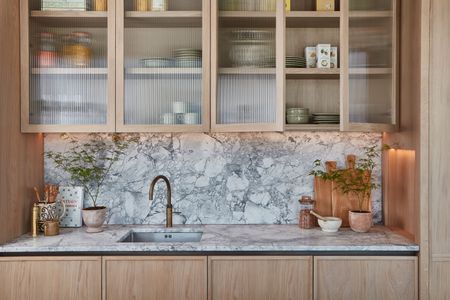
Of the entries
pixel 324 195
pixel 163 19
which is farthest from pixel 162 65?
pixel 324 195

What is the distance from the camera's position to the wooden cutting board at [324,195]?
2.82 metres

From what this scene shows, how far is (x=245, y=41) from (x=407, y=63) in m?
0.91

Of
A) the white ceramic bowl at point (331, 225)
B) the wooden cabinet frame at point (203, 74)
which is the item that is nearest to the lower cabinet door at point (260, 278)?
the white ceramic bowl at point (331, 225)

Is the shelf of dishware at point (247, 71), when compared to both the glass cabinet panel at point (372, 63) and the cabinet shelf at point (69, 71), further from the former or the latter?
the cabinet shelf at point (69, 71)

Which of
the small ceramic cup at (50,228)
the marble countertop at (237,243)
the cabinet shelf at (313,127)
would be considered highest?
the cabinet shelf at (313,127)

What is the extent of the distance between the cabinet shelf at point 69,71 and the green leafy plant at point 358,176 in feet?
4.67

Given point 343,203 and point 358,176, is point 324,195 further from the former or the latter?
point 358,176

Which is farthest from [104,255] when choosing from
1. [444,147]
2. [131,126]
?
[444,147]

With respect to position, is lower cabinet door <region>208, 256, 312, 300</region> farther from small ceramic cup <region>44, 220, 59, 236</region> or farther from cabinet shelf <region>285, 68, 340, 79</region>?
cabinet shelf <region>285, 68, 340, 79</region>

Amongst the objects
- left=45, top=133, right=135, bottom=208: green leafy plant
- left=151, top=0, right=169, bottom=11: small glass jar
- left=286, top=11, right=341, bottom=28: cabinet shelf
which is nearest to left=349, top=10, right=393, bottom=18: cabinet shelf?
left=286, top=11, right=341, bottom=28: cabinet shelf

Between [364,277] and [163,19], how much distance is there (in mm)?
1798

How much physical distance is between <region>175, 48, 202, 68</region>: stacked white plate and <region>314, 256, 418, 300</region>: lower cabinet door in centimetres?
130

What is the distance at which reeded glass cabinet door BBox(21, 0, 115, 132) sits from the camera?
2537 millimetres

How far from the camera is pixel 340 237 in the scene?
2.45 metres
